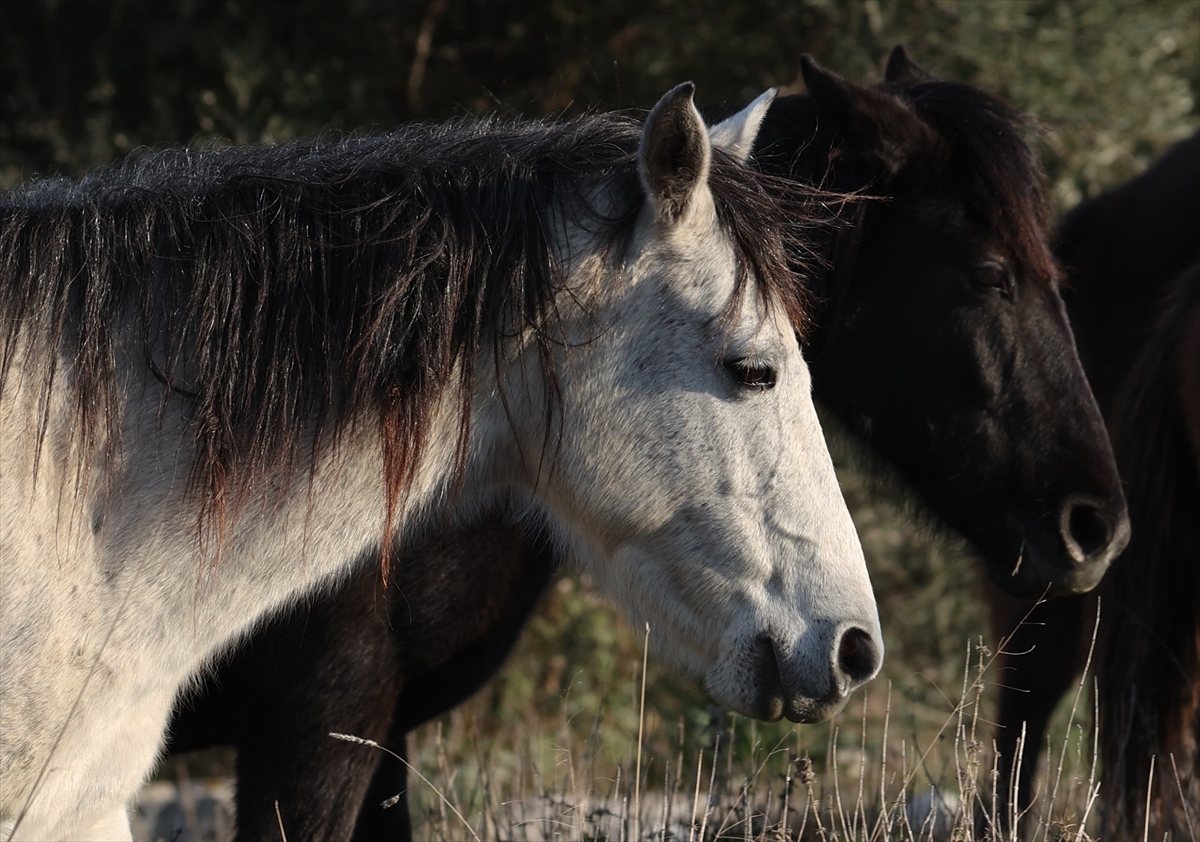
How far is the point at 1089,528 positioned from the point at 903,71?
5.32 feet

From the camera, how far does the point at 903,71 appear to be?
12.9 feet

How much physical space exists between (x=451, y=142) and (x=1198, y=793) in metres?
2.96

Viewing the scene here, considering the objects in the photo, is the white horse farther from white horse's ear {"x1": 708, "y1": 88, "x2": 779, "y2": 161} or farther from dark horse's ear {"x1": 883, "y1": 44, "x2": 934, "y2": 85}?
dark horse's ear {"x1": 883, "y1": 44, "x2": 934, "y2": 85}

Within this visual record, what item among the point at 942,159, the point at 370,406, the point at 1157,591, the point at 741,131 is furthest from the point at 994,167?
the point at 370,406

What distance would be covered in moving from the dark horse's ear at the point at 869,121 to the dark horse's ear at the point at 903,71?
1.52ft

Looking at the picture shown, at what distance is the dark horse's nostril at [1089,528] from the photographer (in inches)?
130

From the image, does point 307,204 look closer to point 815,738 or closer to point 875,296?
point 875,296

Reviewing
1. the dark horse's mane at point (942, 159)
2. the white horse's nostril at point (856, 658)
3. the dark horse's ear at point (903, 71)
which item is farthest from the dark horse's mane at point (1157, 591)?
the white horse's nostril at point (856, 658)

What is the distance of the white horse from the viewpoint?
2107mm

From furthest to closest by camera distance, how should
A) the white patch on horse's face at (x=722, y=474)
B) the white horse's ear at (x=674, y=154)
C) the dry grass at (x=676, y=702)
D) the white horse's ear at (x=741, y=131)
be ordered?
the dry grass at (x=676, y=702), the white horse's ear at (x=741, y=131), the white patch on horse's face at (x=722, y=474), the white horse's ear at (x=674, y=154)

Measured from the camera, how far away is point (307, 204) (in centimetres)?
227

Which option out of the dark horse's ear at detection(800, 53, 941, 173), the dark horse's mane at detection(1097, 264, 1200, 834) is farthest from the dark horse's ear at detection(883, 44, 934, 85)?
the dark horse's mane at detection(1097, 264, 1200, 834)

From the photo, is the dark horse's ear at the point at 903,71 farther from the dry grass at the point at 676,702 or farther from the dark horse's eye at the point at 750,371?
the dark horse's eye at the point at 750,371

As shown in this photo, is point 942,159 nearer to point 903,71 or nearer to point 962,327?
point 962,327
